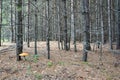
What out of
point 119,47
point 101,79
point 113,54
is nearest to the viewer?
point 101,79

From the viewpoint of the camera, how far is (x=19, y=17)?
1395 centimetres

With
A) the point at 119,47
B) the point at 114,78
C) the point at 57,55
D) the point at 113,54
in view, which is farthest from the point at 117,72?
the point at 119,47

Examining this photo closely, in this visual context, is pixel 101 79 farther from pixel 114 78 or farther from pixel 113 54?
pixel 113 54

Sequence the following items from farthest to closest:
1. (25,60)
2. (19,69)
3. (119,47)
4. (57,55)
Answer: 1. (119,47)
2. (57,55)
3. (25,60)
4. (19,69)

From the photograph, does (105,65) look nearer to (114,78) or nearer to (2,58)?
(114,78)

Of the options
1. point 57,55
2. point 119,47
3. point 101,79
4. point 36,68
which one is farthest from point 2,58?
point 119,47

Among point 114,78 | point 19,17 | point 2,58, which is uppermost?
point 19,17

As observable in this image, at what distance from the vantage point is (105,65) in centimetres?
1443

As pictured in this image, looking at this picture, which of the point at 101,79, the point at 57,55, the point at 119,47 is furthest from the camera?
the point at 119,47

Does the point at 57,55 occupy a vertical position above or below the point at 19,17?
below

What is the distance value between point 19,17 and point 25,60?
8.43ft

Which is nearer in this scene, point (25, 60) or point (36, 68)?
point (36, 68)

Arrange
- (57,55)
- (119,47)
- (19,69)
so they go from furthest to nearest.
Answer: (119,47), (57,55), (19,69)

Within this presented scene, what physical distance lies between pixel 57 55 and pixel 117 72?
14.8 ft
